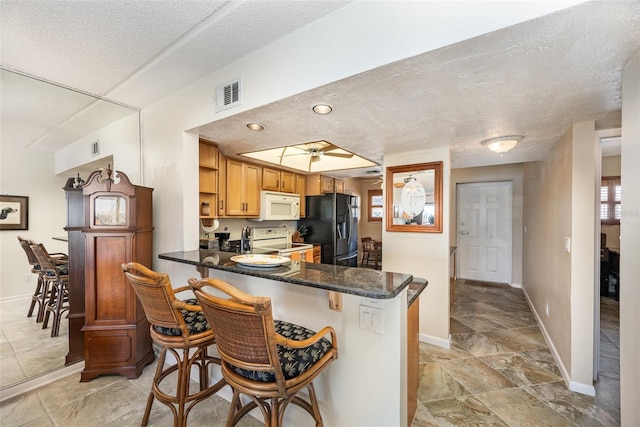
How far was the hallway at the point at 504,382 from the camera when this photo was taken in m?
1.78

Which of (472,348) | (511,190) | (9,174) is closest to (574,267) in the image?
(472,348)

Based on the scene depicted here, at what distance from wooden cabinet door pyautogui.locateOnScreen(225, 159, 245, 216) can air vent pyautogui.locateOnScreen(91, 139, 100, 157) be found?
1.28 m

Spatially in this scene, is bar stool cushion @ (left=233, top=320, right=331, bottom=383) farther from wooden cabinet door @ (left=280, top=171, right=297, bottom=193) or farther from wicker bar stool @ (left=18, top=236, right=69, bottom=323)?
wooden cabinet door @ (left=280, top=171, right=297, bottom=193)

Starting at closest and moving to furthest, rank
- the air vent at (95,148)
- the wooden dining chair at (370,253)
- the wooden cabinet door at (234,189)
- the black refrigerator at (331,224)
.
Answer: the air vent at (95,148)
the wooden cabinet door at (234,189)
the black refrigerator at (331,224)
the wooden dining chair at (370,253)

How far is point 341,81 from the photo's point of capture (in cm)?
141

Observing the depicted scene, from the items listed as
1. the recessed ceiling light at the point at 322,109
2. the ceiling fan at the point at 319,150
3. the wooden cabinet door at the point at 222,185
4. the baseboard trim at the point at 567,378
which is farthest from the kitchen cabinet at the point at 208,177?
the baseboard trim at the point at 567,378

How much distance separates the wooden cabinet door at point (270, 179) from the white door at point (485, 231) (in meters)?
3.71

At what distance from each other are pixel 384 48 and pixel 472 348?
9.66 feet

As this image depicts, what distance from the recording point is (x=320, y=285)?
1226 millimetres

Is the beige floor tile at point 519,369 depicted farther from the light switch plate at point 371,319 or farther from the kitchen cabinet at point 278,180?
the kitchen cabinet at point 278,180

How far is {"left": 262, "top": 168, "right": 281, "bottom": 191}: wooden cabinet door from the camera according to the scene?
394 cm

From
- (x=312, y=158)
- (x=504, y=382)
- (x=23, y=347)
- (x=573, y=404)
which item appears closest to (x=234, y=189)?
(x=312, y=158)

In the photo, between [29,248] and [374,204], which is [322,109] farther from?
[374,204]

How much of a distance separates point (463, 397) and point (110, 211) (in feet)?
10.5
